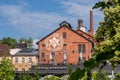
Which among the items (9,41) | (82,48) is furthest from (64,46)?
(9,41)

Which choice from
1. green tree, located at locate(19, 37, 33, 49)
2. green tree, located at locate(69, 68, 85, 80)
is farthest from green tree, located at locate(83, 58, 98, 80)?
green tree, located at locate(19, 37, 33, 49)

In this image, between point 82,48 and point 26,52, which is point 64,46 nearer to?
point 82,48

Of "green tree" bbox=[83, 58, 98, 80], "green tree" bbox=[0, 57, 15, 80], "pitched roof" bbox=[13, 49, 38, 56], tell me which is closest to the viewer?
"green tree" bbox=[83, 58, 98, 80]

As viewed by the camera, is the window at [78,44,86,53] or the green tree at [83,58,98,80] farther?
the window at [78,44,86,53]

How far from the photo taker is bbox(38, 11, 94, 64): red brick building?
70.2 m

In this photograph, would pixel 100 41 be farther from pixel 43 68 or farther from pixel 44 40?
pixel 44 40

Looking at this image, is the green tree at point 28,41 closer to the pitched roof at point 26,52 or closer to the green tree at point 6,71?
the pitched roof at point 26,52

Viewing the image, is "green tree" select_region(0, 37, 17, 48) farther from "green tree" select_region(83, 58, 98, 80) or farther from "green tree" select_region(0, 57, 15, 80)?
"green tree" select_region(83, 58, 98, 80)

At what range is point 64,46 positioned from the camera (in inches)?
2825

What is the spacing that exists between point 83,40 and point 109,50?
67675 mm

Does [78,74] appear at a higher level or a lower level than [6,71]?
lower

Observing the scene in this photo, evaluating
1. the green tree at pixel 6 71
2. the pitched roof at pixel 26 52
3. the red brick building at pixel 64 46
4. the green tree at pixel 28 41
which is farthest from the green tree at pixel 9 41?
the green tree at pixel 6 71

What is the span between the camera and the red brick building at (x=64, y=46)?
230ft

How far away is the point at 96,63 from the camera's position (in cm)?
235
